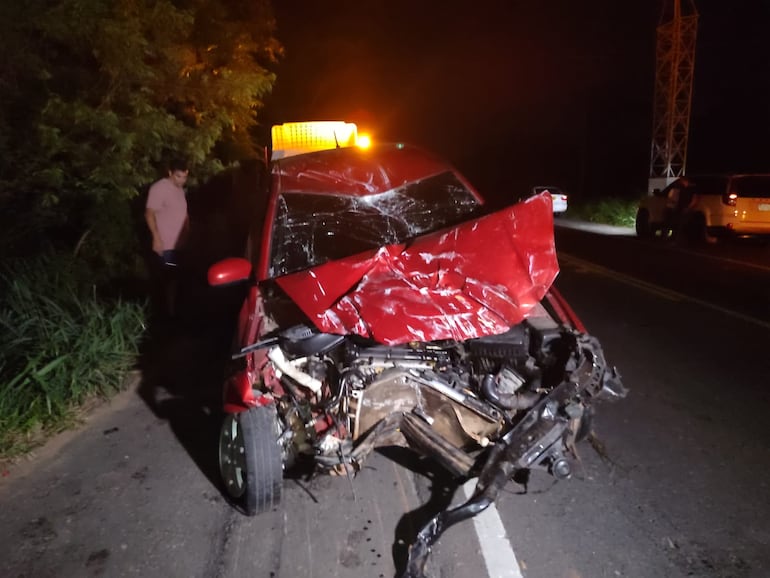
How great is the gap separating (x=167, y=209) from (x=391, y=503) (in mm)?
4554

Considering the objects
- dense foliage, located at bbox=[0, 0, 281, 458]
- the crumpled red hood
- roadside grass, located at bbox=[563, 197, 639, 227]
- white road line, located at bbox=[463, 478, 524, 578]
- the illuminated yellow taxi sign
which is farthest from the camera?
roadside grass, located at bbox=[563, 197, 639, 227]

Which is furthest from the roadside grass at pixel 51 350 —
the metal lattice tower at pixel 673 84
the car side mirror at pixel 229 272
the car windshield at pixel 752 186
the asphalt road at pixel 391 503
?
the metal lattice tower at pixel 673 84

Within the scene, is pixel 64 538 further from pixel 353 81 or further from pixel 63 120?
pixel 353 81

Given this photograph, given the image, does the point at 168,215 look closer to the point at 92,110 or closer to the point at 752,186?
the point at 92,110

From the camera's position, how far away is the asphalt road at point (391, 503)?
338cm

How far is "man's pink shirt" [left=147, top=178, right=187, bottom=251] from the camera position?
7.12m

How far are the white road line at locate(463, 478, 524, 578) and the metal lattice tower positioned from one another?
70.8 ft

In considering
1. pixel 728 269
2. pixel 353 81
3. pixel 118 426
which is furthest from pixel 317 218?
pixel 353 81

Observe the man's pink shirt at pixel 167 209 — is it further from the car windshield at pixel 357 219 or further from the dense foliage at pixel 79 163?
the car windshield at pixel 357 219

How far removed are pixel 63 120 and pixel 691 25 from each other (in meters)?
20.7

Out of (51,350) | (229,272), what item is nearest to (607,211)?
(51,350)

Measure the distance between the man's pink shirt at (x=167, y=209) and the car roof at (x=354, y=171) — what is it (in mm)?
2270

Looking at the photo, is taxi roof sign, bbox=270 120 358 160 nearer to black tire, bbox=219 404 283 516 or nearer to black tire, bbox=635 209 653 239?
black tire, bbox=219 404 283 516

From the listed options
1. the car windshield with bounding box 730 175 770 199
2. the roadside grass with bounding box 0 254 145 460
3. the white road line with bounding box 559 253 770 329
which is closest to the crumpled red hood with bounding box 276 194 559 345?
the roadside grass with bounding box 0 254 145 460
